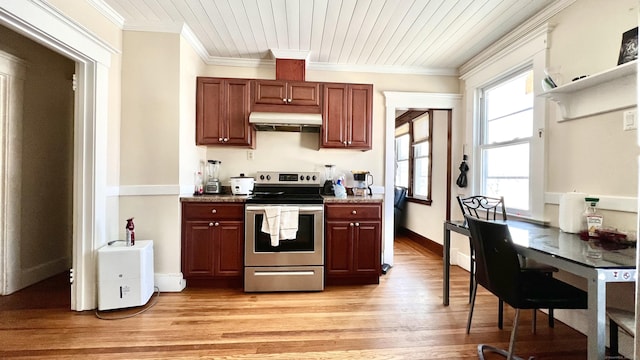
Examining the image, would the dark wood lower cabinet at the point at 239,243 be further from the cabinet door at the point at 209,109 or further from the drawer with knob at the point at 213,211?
the cabinet door at the point at 209,109

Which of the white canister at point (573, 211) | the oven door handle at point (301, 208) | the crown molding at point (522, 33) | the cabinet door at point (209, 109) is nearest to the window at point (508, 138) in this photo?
the crown molding at point (522, 33)

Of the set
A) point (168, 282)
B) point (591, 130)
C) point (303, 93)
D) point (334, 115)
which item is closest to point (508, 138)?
point (591, 130)

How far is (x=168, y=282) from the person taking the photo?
2.63 m

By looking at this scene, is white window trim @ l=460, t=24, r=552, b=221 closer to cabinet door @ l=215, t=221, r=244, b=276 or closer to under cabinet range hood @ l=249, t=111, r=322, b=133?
under cabinet range hood @ l=249, t=111, r=322, b=133

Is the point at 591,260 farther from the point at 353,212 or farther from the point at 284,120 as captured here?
the point at 284,120

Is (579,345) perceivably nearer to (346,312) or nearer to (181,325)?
(346,312)

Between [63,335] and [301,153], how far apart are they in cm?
252

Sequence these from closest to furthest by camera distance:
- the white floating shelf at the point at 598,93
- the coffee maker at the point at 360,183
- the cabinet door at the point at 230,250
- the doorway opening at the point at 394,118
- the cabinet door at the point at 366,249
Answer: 1. the white floating shelf at the point at 598,93
2. the cabinet door at the point at 230,250
3. the cabinet door at the point at 366,249
4. the coffee maker at the point at 360,183
5. the doorway opening at the point at 394,118

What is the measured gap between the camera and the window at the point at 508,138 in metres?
2.60

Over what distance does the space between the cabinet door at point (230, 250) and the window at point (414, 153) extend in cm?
296

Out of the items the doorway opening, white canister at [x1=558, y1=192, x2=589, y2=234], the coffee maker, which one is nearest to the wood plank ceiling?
the doorway opening

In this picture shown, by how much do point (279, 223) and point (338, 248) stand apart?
2.14 ft

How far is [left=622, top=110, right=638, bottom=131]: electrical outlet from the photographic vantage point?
1666 millimetres

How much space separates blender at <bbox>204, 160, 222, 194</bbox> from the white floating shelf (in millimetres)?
3005
